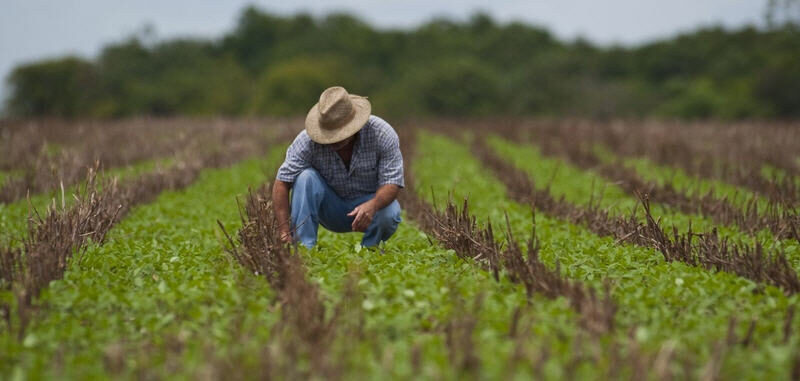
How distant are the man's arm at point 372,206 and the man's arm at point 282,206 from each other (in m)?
0.47

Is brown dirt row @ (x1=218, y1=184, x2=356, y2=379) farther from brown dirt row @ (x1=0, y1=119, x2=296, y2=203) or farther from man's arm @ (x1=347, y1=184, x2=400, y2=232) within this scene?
brown dirt row @ (x1=0, y1=119, x2=296, y2=203)

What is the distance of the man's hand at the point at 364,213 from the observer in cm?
479

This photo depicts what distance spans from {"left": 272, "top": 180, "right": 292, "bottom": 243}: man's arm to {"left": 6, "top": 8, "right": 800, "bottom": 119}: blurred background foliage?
35.0 meters

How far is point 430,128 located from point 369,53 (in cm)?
4318

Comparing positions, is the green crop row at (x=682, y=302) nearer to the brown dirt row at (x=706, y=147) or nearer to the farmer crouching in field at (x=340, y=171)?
the farmer crouching in field at (x=340, y=171)

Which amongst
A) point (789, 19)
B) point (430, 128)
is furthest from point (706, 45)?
point (430, 128)

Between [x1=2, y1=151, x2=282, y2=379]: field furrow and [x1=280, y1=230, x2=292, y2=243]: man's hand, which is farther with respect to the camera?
[x1=280, y1=230, x2=292, y2=243]: man's hand

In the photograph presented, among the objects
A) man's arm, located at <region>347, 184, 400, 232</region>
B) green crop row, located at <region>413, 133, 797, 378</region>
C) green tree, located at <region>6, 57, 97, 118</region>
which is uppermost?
man's arm, located at <region>347, 184, 400, 232</region>

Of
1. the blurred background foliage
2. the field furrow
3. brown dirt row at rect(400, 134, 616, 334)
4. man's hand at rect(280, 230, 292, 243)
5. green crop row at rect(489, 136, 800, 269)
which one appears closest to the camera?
the field furrow

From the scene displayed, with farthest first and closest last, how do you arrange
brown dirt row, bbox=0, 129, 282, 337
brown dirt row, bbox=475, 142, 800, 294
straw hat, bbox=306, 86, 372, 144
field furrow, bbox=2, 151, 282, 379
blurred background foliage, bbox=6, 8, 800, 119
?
blurred background foliage, bbox=6, 8, 800, 119
straw hat, bbox=306, 86, 372, 144
brown dirt row, bbox=475, 142, 800, 294
brown dirt row, bbox=0, 129, 282, 337
field furrow, bbox=2, 151, 282, 379

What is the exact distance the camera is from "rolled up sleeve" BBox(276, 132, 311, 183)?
16.6 feet

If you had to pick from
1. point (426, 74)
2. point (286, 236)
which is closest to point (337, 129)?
point (286, 236)

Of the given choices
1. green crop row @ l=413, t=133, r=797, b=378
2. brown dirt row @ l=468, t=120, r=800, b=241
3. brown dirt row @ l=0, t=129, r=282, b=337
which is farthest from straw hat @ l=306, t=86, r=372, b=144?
brown dirt row @ l=468, t=120, r=800, b=241

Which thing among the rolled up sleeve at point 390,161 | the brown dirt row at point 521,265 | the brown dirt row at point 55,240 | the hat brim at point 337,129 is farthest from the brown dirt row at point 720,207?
the brown dirt row at point 55,240
